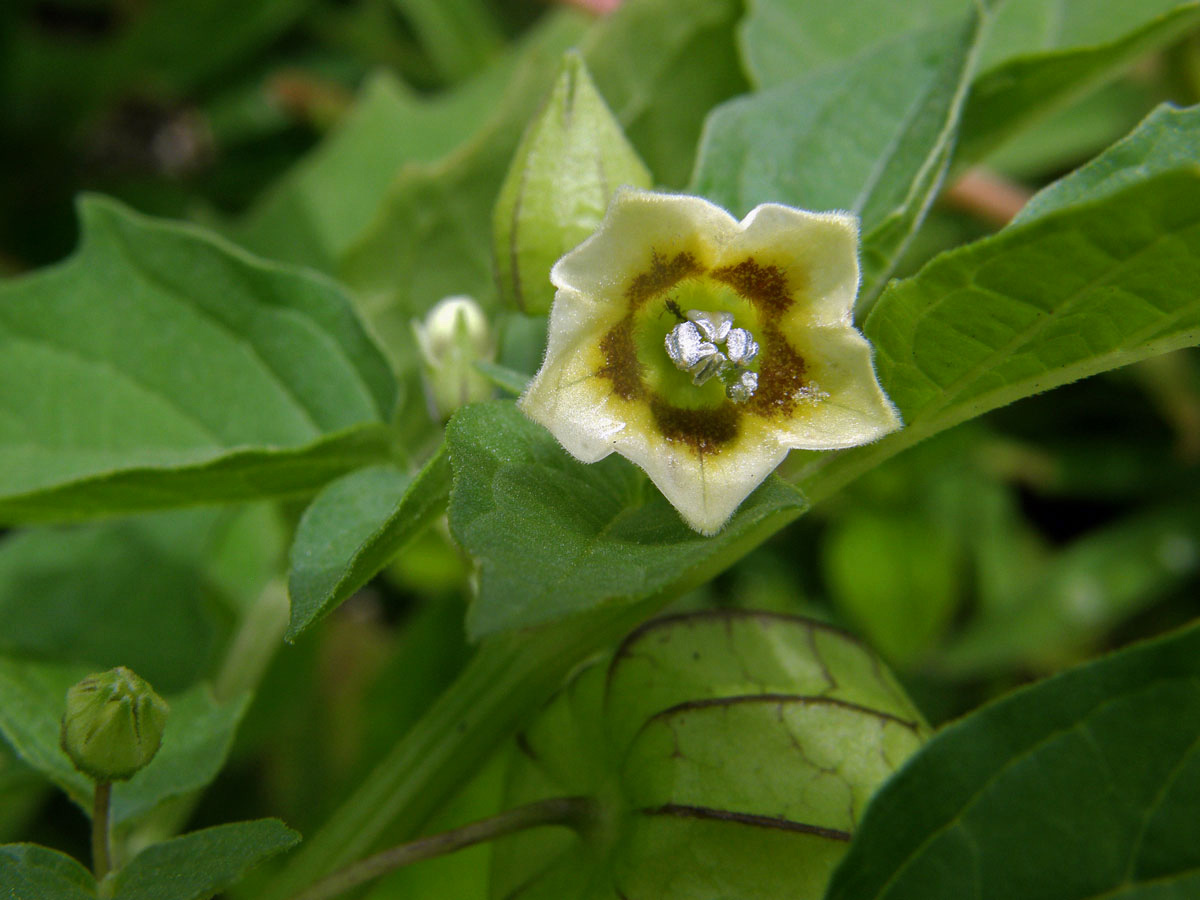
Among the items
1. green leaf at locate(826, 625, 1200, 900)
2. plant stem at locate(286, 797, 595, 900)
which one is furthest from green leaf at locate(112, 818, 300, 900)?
green leaf at locate(826, 625, 1200, 900)

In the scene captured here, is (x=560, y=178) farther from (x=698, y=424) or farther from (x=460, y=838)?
→ (x=460, y=838)

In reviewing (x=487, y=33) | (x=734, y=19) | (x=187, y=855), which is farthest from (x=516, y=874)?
(x=487, y=33)

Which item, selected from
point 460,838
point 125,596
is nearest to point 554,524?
point 460,838

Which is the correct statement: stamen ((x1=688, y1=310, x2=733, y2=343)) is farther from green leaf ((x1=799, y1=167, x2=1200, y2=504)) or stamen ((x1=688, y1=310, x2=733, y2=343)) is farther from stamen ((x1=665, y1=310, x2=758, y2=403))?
green leaf ((x1=799, y1=167, x2=1200, y2=504))

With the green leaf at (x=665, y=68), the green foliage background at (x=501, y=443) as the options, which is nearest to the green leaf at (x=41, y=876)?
the green foliage background at (x=501, y=443)

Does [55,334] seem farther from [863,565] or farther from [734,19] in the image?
[863,565]
